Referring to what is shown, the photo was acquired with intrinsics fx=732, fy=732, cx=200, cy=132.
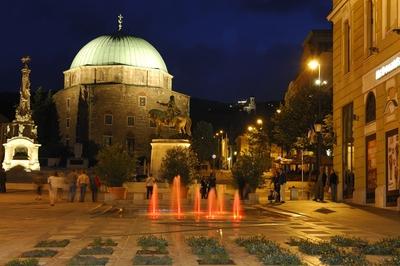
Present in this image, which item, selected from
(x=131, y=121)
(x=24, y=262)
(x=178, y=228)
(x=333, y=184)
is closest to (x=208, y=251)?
(x=24, y=262)

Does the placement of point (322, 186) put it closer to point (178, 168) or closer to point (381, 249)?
point (178, 168)

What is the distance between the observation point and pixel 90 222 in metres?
20.4

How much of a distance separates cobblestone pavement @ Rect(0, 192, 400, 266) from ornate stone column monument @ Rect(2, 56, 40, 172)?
47.6 metres

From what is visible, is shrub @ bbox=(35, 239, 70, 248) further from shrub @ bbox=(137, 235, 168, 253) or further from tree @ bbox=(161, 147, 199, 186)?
tree @ bbox=(161, 147, 199, 186)

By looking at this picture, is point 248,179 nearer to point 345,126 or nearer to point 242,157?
point 242,157

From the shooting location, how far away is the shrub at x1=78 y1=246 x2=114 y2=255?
484 inches

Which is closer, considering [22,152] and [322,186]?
[322,186]

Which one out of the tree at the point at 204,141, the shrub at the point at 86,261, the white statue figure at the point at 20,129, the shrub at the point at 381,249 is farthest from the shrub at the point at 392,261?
the tree at the point at 204,141

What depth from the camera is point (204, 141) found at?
5015 inches

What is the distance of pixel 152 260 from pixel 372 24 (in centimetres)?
2150

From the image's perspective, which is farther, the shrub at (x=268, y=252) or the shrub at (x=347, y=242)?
the shrub at (x=347, y=242)

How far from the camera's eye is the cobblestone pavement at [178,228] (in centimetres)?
1272

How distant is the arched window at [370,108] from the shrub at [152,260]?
19738mm

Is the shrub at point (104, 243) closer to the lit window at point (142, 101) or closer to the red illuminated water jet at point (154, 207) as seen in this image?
the red illuminated water jet at point (154, 207)
